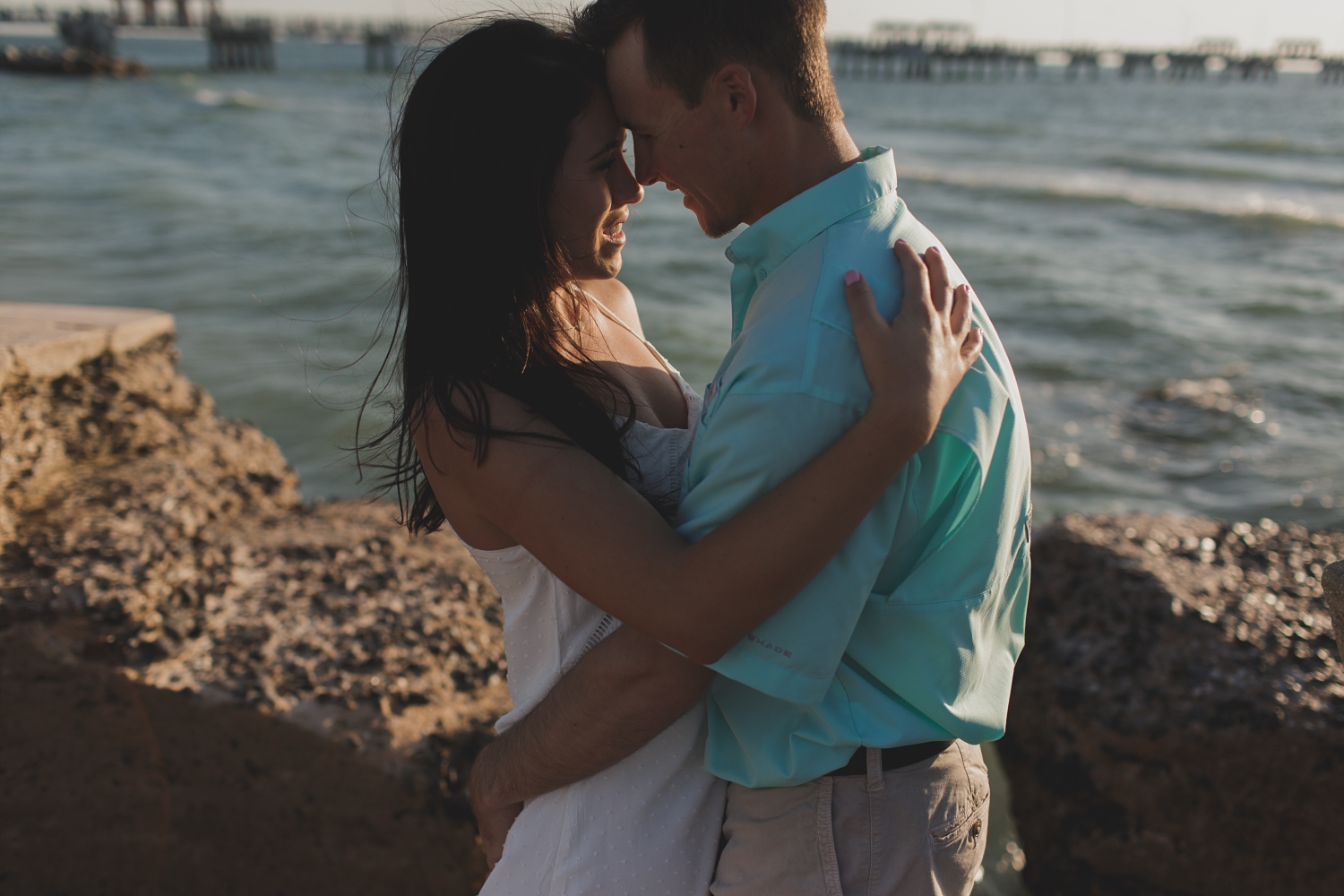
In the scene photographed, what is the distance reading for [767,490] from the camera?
4.50 feet

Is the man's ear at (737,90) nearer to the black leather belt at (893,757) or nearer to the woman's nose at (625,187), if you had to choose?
the woman's nose at (625,187)

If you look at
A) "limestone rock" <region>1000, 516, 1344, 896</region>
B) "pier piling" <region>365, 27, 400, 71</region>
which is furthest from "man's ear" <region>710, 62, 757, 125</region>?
"pier piling" <region>365, 27, 400, 71</region>

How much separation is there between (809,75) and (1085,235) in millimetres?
14447

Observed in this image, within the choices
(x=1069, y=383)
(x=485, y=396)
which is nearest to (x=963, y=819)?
(x=485, y=396)

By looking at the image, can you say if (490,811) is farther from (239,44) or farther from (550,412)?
(239,44)

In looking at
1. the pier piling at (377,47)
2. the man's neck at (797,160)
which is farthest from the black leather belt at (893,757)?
the pier piling at (377,47)

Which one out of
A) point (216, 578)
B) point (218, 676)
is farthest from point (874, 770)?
point (216, 578)

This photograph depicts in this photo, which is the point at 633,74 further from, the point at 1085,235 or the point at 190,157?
the point at 190,157

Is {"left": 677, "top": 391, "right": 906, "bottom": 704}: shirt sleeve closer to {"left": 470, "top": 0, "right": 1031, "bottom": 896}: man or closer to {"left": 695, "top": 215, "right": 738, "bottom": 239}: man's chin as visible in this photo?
{"left": 470, "top": 0, "right": 1031, "bottom": 896}: man

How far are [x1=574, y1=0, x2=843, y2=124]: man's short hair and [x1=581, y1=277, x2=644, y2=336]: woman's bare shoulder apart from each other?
1.94 feet

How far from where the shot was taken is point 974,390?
4.91 ft

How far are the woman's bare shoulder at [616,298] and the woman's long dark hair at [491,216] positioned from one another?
45 cm

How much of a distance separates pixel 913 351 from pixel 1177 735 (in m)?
1.92

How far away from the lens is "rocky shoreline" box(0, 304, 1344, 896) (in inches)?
97.9
